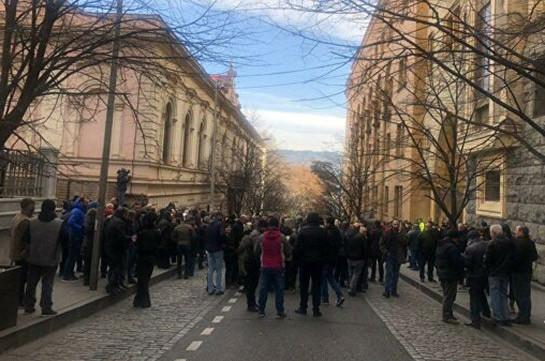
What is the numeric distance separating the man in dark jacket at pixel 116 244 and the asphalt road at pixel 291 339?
7.25ft

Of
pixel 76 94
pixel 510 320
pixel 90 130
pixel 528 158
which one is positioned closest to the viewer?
pixel 76 94

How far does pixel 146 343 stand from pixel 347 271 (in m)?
Result: 8.44

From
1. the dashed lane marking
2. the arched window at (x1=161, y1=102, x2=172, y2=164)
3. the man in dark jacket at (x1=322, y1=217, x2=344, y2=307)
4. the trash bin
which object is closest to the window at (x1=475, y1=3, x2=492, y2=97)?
the man in dark jacket at (x1=322, y1=217, x2=344, y2=307)

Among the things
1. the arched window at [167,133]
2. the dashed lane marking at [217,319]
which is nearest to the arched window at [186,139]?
the arched window at [167,133]

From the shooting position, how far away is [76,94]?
28.5 ft

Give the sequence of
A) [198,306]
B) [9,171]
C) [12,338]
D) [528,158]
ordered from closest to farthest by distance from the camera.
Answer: [12,338]
[198,306]
[9,171]
[528,158]

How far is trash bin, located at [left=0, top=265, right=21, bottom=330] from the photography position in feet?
23.5

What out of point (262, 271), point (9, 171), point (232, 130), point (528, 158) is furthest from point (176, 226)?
point (232, 130)

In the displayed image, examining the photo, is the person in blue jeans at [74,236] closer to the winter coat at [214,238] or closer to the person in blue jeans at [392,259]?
the winter coat at [214,238]

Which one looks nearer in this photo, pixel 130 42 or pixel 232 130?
pixel 130 42

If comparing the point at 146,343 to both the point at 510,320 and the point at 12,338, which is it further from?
the point at 510,320

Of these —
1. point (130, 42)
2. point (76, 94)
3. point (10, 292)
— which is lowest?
point (10, 292)

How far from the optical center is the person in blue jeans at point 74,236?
1253 centimetres

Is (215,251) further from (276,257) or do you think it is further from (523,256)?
(523,256)
